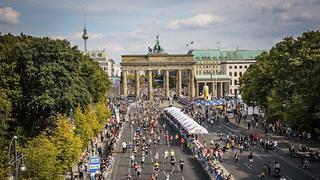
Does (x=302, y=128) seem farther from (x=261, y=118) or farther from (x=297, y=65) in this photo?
(x=261, y=118)

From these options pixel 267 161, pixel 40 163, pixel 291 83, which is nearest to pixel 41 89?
pixel 40 163

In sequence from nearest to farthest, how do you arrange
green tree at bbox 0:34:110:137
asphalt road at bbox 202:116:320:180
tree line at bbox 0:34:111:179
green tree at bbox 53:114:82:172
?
1. green tree at bbox 53:114:82:172
2. asphalt road at bbox 202:116:320:180
3. tree line at bbox 0:34:111:179
4. green tree at bbox 0:34:110:137

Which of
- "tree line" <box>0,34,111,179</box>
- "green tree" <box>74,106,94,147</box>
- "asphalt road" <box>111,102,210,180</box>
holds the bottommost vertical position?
"asphalt road" <box>111,102,210,180</box>

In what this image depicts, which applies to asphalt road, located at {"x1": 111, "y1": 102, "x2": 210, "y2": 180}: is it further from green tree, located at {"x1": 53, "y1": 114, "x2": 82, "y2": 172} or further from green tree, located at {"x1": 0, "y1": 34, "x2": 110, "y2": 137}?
green tree, located at {"x1": 0, "y1": 34, "x2": 110, "y2": 137}

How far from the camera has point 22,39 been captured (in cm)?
7288

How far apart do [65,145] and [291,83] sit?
1561 inches

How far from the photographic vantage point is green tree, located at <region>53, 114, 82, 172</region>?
43.3m

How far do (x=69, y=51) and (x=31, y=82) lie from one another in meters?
6.06

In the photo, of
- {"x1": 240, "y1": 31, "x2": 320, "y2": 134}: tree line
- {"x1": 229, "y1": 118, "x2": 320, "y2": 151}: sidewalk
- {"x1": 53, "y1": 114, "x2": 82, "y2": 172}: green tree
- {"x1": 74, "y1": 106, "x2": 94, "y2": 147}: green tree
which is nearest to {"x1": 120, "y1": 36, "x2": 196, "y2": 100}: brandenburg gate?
{"x1": 240, "y1": 31, "x2": 320, "y2": 134}: tree line

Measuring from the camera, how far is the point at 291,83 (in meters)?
72.3

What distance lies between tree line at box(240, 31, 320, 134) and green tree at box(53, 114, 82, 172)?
24.8 metres

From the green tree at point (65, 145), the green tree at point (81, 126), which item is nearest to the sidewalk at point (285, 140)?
the green tree at point (81, 126)

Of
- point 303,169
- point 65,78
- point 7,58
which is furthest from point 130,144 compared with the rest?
point 303,169

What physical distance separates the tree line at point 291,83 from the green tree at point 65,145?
24788 mm
